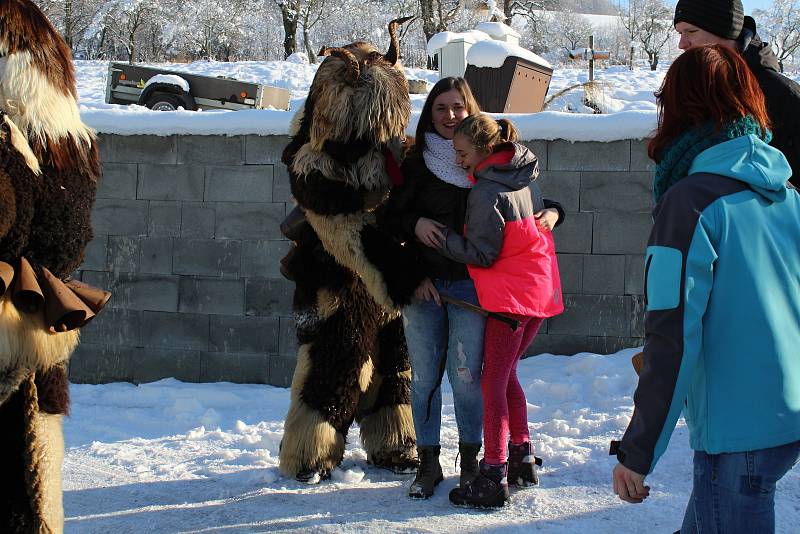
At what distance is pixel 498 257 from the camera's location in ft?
10.7

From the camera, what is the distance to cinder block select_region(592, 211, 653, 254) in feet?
16.9

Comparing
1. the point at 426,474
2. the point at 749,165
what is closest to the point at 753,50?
the point at 749,165

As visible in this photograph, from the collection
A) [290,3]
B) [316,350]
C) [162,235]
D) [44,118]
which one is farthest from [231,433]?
[290,3]

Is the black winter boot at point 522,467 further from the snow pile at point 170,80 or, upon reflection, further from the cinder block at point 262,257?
the snow pile at point 170,80

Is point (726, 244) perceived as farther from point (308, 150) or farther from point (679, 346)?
point (308, 150)

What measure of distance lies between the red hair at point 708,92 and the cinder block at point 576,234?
10.3ft

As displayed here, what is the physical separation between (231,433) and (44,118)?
2522 millimetres

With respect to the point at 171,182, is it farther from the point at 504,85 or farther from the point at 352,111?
the point at 504,85

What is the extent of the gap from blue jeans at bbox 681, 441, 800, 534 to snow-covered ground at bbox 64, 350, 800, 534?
1.43 metres

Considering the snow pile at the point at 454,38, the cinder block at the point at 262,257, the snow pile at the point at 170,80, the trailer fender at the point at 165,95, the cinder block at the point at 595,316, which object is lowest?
the cinder block at the point at 595,316

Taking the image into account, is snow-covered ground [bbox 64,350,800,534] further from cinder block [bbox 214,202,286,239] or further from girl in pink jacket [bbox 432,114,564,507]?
cinder block [bbox 214,202,286,239]

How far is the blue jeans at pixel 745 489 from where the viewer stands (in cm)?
180

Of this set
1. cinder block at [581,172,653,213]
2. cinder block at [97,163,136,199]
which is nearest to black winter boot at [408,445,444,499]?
cinder block at [581,172,653,213]

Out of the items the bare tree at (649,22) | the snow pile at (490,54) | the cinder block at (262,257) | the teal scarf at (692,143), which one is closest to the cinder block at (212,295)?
the cinder block at (262,257)
